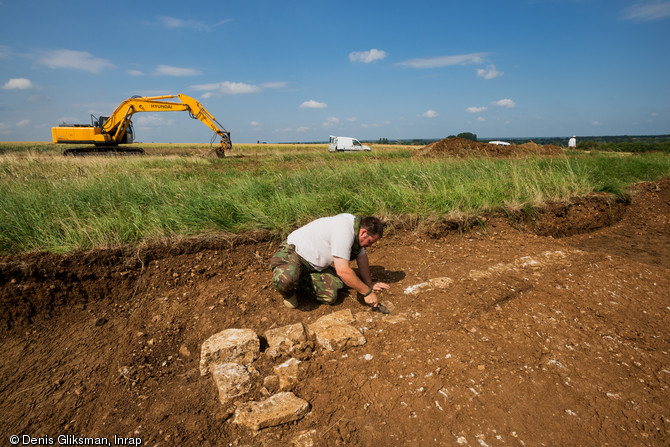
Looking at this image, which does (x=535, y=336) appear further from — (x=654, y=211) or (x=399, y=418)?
(x=654, y=211)

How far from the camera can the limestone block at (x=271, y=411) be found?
1872 millimetres

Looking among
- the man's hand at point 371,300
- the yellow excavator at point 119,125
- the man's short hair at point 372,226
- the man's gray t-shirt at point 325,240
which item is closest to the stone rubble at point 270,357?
the man's hand at point 371,300

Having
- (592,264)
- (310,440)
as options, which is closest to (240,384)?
(310,440)

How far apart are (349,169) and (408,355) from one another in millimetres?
4519

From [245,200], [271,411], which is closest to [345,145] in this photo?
[245,200]

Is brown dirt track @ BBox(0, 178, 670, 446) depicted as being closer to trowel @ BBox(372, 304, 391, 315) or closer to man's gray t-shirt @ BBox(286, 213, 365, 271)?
trowel @ BBox(372, 304, 391, 315)

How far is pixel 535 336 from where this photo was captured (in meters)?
2.41

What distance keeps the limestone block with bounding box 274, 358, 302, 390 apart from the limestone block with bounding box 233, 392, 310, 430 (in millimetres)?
118

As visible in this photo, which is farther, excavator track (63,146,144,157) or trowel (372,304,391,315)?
excavator track (63,146,144,157)

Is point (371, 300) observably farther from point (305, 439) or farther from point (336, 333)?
point (305, 439)

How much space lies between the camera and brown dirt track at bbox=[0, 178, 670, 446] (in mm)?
1842

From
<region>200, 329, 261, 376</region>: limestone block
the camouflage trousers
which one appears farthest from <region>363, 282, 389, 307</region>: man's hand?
<region>200, 329, 261, 376</region>: limestone block

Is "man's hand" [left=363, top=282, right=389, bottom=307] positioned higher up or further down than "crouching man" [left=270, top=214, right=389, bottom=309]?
further down

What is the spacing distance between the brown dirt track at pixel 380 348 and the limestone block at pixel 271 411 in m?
0.05
